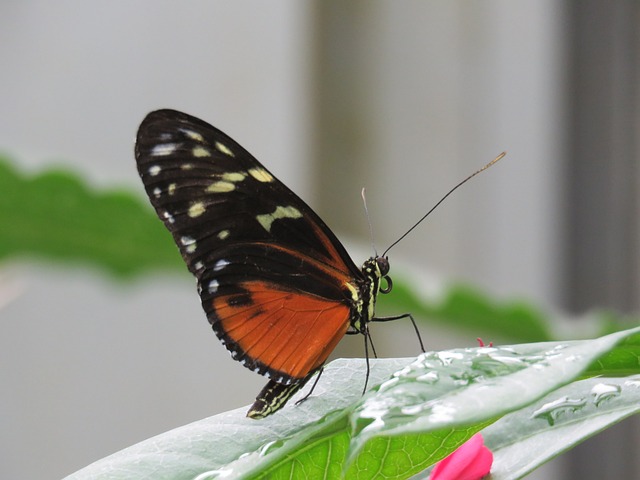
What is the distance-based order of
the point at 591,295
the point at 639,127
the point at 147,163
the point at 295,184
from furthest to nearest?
the point at 295,184, the point at 591,295, the point at 639,127, the point at 147,163

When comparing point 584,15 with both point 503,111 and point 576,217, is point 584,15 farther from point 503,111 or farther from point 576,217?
point 576,217

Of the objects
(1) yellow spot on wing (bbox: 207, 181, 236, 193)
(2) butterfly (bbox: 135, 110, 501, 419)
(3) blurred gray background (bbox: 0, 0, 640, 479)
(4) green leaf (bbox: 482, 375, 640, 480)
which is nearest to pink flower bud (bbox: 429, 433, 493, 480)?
(4) green leaf (bbox: 482, 375, 640, 480)

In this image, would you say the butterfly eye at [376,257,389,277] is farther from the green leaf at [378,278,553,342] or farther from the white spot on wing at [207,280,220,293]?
the white spot on wing at [207,280,220,293]

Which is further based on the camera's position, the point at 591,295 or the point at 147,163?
the point at 591,295

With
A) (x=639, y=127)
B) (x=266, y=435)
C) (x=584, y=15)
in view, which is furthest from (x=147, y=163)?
(x=584, y=15)

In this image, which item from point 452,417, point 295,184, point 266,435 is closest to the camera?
point 452,417

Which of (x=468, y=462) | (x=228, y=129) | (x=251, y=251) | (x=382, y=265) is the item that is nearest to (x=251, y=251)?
(x=251, y=251)
